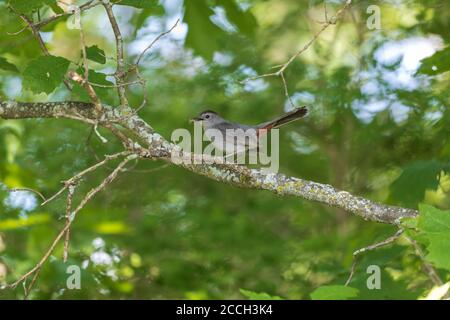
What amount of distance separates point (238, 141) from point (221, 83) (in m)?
2.28

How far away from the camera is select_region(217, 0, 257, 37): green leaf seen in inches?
253

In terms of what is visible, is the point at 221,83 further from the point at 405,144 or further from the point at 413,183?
the point at 413,183

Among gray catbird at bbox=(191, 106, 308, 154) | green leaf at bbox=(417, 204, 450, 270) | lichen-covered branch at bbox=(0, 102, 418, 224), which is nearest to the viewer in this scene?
green leaf at bbox=(417, 204, 450, 270)

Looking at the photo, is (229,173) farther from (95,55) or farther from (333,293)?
(95,55)

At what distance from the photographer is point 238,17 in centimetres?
650

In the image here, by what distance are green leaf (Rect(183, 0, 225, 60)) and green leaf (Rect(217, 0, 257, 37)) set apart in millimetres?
161

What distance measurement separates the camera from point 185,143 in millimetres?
5688

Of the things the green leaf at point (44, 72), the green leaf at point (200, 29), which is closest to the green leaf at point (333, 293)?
the green leaf at point (44, 72)

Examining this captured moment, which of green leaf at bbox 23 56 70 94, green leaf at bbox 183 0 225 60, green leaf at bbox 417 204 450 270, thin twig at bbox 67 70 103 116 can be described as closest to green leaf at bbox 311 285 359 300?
green leaf at bbox 417 204 450 270

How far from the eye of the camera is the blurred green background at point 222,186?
21.2 feet

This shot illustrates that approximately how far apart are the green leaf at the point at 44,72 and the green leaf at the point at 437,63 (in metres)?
2.62

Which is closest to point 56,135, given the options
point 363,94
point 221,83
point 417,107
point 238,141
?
point 221,83

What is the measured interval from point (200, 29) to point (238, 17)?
1.24ft

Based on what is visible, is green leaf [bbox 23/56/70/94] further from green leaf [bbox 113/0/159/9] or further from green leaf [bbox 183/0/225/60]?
green leaf [bbox 183/0/225/60]
